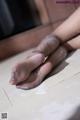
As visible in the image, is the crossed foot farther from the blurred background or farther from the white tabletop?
the blurred background

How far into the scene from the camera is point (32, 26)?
1684mm

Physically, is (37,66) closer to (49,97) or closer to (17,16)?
(49,97)

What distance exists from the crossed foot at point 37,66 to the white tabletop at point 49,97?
0.09 ft

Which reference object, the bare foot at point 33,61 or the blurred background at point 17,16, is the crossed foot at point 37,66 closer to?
the bare foot at point 33,61

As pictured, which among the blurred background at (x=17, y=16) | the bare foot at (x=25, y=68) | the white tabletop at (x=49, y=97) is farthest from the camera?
the blurred background at (x=17, y=16)

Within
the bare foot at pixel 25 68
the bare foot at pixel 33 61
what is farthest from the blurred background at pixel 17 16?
the bare foot at pixel 25 68

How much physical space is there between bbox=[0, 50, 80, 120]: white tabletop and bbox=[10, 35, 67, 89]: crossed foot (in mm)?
29

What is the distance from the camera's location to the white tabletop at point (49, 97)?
88 cm

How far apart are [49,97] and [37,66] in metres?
0.16

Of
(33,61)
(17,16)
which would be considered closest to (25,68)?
(33,61)

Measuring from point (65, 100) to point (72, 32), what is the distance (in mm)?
458

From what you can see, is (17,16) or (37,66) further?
(17,16)

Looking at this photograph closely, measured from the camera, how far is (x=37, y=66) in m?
1.09

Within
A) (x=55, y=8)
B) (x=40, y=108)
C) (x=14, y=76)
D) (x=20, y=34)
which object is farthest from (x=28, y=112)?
(x=55, y=8)
